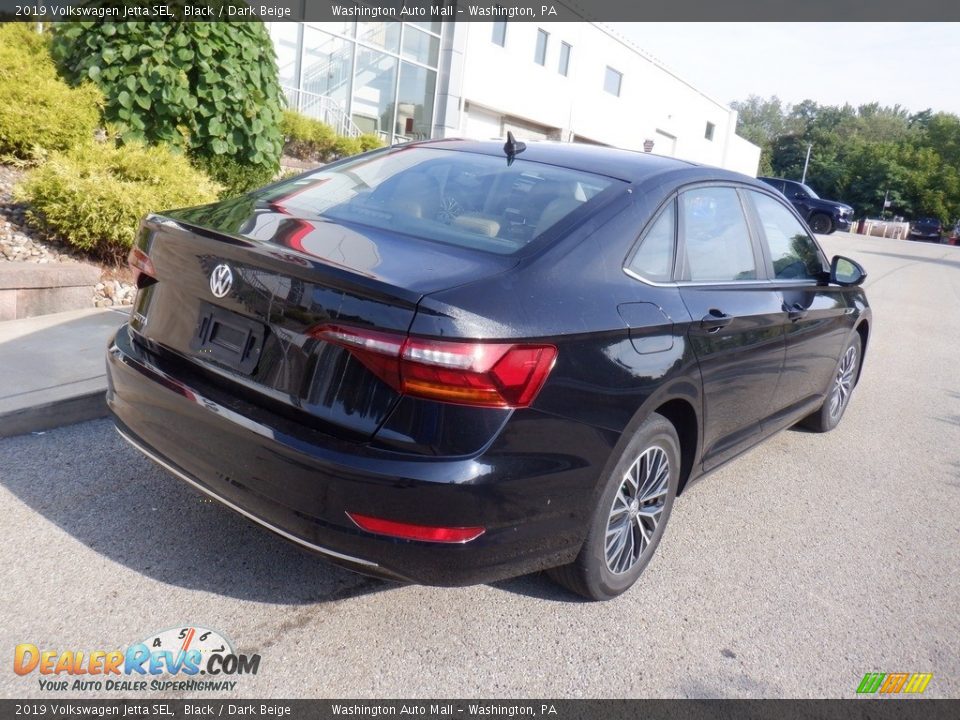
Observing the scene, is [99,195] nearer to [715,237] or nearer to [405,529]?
[715,237]

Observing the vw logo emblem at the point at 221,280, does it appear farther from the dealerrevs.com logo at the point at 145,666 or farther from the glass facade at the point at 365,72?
the glass facade at the point at 365,72

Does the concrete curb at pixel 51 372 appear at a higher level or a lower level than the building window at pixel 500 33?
lower

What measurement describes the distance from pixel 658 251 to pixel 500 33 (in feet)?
83.4

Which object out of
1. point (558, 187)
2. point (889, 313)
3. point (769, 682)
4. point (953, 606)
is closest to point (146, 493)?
point (558, 187)

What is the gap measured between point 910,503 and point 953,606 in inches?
48.8

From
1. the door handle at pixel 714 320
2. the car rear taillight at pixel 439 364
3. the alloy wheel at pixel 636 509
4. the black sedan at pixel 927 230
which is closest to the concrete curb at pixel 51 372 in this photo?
the car rear taillight at pixel 439 364

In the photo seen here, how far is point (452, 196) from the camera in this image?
11.0ft

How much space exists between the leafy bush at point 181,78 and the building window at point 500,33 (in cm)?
2016

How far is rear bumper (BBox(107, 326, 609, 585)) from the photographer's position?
242 centimetres

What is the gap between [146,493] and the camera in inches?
142

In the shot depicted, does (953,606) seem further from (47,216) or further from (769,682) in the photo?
(47,216)

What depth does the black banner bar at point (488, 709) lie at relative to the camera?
2.38 meters

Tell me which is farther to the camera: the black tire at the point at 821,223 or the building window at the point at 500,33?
the black tire at the point at 821,223

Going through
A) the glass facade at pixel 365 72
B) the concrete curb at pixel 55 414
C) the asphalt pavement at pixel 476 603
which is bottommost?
the asphalt pavement at pixel 476 603
